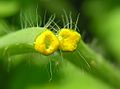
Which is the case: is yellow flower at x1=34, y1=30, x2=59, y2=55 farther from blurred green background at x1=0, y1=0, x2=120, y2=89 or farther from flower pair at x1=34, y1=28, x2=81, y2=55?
blurred green background at x1=0, y1=0, x2=120, y2=89

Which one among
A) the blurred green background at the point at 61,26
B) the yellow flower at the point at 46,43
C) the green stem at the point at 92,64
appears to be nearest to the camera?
the yellow flower at the point at 46,43

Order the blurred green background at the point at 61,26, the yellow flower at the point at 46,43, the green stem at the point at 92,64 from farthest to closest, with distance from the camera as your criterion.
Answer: the blurred green background at the point at 61,26
the green stem at the point at 92,64
the yellow flower at the point at 46,43

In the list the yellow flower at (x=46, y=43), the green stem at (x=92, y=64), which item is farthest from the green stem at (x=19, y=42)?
the green stem at (x=92, y=64)

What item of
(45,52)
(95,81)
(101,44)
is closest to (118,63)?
(101,44)

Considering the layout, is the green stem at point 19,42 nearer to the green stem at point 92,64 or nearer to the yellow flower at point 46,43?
the yellow flower at point 46,43

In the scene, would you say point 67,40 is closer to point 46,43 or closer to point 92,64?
point 46,43

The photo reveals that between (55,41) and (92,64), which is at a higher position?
(55,41)

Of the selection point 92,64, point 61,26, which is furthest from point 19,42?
point 61,26
